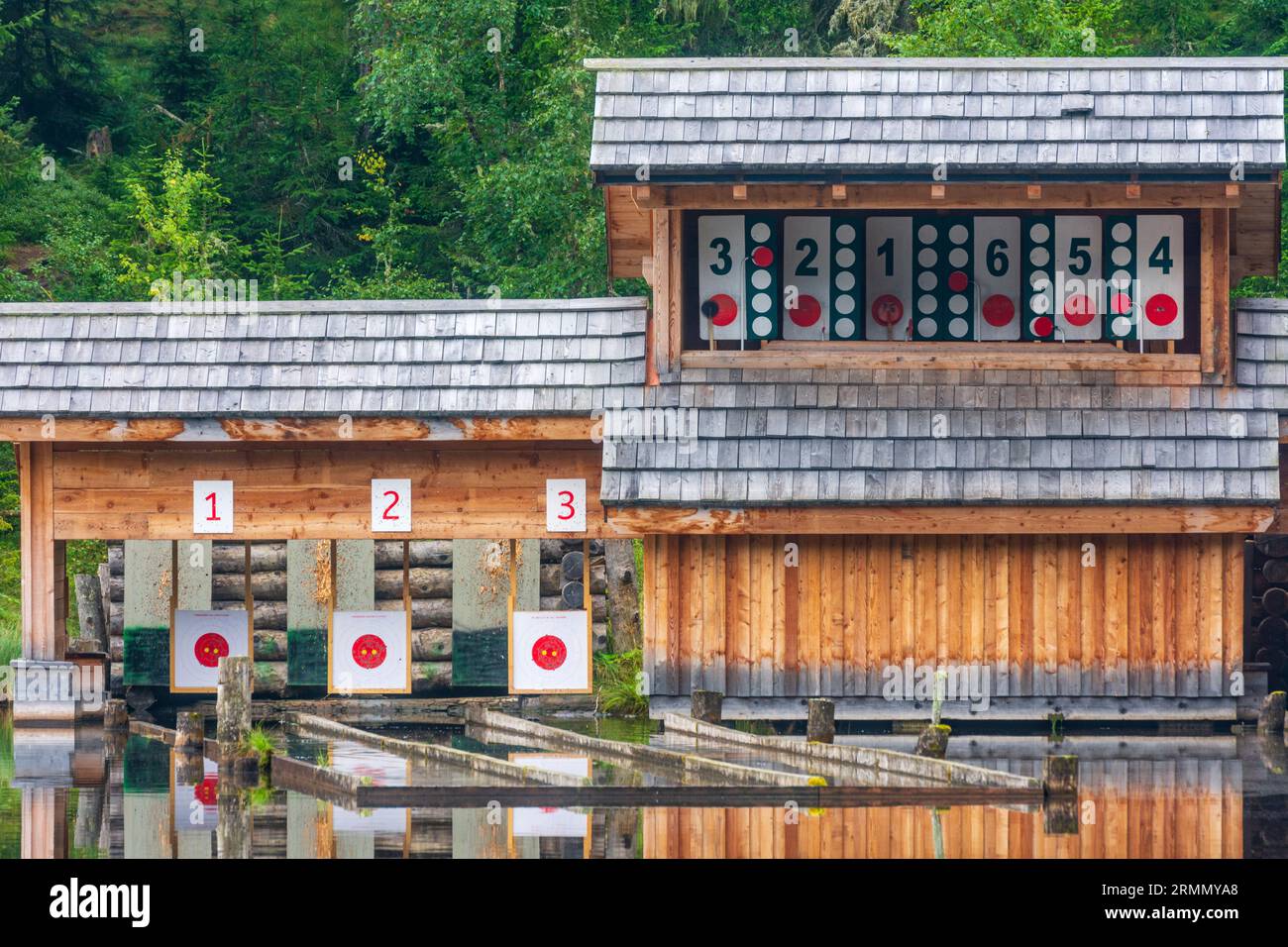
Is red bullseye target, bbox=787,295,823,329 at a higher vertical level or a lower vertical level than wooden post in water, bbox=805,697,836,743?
higher

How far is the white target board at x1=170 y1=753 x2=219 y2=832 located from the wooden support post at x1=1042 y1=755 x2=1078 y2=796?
623cm

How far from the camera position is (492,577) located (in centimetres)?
2691

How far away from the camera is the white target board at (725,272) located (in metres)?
21.6

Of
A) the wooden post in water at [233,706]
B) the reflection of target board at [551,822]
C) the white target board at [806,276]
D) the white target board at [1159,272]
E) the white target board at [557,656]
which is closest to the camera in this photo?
the reflection of target board at [551,822]

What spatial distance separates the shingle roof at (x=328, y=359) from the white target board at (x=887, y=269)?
7.49 ft

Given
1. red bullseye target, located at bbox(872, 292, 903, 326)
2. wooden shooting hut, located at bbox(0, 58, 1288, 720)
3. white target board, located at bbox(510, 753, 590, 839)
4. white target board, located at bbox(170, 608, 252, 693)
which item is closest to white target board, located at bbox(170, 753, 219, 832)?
white target board, located at bbox(510, 753, 590, 839)

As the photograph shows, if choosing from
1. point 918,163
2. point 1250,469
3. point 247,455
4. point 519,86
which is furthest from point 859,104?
point 519,86

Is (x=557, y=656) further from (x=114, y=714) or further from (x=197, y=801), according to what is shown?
(x=197, y=801)

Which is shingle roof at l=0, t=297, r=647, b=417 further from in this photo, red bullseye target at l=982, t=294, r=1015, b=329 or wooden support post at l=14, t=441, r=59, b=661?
red bullseye target at l=982, t=294, r=1015, b=329

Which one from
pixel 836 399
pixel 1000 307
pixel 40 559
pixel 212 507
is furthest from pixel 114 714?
pixel 1000 307

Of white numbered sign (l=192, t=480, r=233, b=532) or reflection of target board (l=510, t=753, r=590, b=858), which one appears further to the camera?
white numbered sign (l=192, t=480, r=233, b=532)

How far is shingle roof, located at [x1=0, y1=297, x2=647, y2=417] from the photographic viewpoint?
21.3 meters

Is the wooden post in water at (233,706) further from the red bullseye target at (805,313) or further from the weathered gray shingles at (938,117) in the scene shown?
the red bullseye target at (805,313)

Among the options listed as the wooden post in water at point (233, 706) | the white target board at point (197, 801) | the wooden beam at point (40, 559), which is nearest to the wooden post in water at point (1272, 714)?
the wooden post in water at point (233, 706)
